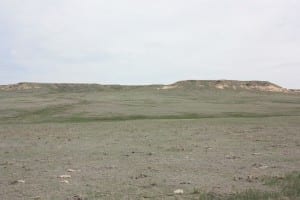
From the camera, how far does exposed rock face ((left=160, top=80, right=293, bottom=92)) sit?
17775 cm

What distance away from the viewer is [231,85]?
180 meters

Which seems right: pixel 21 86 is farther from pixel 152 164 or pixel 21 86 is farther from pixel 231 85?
pixel 152 164

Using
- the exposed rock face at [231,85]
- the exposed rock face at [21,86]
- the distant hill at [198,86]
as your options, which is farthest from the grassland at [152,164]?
the exposed rock face at [21,86]

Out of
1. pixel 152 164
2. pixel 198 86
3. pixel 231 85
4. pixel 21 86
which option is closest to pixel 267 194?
pixel 152 164

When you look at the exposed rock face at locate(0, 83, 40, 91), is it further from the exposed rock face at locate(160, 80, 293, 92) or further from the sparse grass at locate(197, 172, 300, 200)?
the sparse grass at locate(197, 172, 300, 200)

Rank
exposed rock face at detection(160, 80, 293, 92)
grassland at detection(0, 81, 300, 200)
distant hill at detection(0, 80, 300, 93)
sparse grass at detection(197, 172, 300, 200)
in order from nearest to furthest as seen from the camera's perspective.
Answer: sparse grass at detection(197, 172, 300, 200) < grassland at detection(0, 81, 300, 200) < exposed rock face at detection(160, 80, 293, 92) < distant hill at detection(0, 80, 300, 93)

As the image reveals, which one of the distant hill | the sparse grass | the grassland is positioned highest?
the distant hill

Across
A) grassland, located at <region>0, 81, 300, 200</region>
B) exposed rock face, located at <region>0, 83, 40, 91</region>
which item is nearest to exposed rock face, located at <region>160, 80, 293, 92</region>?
exposed rock face, located at <region>0, 83, 40, 91</region>

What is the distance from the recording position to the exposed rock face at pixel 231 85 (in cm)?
17775

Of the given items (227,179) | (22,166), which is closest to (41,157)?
(22,166)

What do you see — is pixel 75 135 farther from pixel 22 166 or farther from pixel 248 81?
pixel 248 81

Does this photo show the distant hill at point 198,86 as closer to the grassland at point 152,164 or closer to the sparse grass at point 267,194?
the grassland at point 152,164

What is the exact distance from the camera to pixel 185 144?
2617 cm

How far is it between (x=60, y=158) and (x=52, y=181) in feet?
19.0
